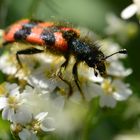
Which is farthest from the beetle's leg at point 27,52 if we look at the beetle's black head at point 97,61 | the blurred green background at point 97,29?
the beetle's black head at point 97,61

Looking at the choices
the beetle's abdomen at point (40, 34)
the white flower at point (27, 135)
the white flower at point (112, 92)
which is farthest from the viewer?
the white flower at point (112, 92)

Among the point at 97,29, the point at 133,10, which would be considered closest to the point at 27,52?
the point at 133,10

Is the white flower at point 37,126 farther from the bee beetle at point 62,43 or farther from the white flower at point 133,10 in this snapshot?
the white flower at point 133,10

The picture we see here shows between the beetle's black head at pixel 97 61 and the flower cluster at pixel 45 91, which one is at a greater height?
the beetle's black head at pixel 97 61

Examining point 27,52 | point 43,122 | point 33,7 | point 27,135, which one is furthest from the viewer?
point 33,7

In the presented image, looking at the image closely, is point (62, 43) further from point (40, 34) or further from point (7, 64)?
point (7, 64)

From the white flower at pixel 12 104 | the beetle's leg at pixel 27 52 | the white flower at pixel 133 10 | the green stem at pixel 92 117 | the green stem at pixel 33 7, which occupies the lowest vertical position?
the green stem at pixel 92 117

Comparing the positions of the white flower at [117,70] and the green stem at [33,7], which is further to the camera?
the green stem at [33,7]
